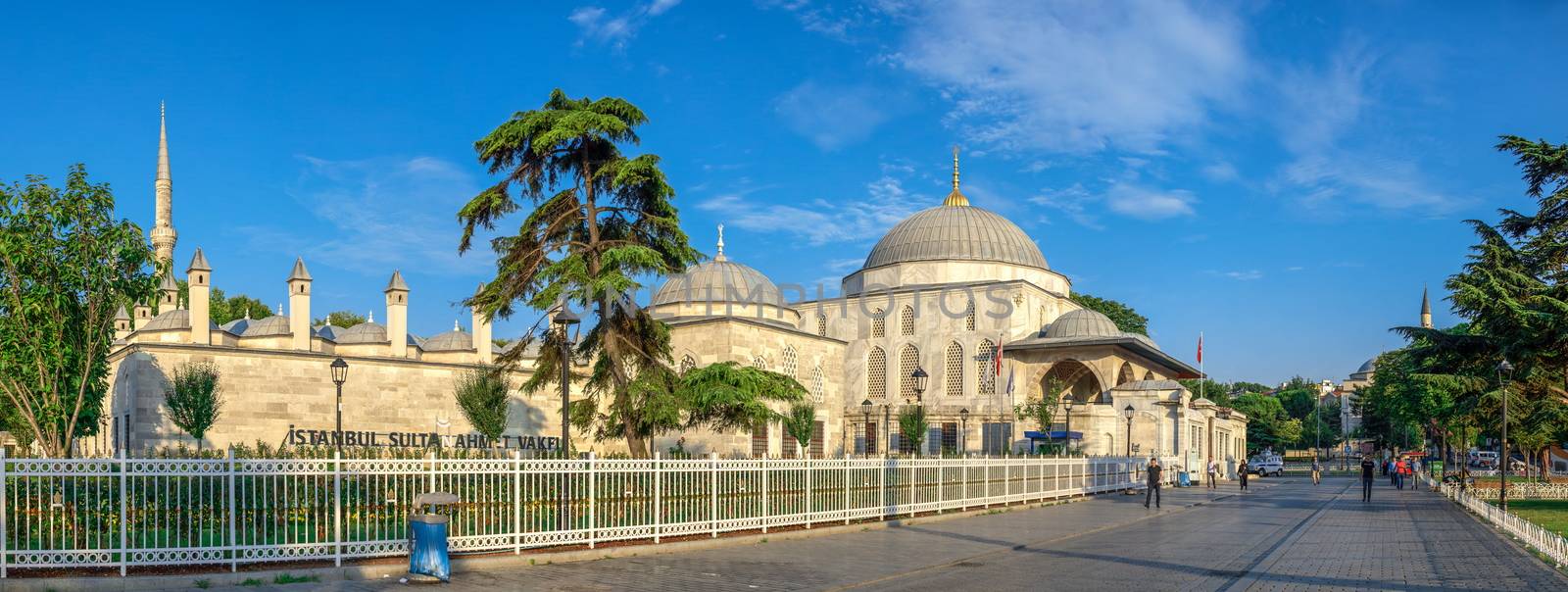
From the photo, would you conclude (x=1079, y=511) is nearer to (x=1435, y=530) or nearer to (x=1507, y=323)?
(x=1435, y=530)

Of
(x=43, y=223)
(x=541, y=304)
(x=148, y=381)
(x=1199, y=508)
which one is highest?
(x=43, y=223)

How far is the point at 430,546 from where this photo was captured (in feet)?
28.7

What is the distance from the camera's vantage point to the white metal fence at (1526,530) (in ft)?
34.1

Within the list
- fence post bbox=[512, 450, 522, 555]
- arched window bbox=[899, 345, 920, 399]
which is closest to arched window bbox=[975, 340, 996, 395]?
arched window bbox=[899, 345, 920, 399]

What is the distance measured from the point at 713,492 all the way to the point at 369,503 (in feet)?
12.9

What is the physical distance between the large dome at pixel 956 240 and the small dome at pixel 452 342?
1903cm

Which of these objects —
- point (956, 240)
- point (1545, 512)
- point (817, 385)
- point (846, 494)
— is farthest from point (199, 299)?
point (1545, 512)

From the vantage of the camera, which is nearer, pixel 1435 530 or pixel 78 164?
pixel 78 164

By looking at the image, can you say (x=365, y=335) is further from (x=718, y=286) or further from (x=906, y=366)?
(x=906, y=366)

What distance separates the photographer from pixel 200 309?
30.5 m

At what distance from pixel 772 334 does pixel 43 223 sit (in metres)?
26.8

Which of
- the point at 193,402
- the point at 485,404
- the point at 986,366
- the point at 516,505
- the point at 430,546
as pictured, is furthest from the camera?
the point at 986,366

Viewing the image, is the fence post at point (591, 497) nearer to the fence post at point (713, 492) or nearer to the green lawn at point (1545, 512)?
the fence post at point (713, 492)

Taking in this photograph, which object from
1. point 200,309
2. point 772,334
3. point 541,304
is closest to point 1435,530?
point 541,304
